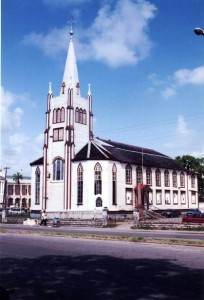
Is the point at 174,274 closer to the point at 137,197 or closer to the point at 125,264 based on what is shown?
the point at 125,264

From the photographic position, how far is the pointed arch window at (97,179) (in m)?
53.3

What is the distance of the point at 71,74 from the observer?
5984 centimetres

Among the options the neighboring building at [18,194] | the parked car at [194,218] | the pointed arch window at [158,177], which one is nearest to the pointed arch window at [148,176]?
the pointed arch window at [158,177]

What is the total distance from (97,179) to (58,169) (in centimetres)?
715

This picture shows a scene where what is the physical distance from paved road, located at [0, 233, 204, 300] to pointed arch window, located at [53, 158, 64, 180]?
4102 cm

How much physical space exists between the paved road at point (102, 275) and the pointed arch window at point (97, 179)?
38.0 metres

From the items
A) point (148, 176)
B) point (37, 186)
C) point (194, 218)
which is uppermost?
point (148, 176)

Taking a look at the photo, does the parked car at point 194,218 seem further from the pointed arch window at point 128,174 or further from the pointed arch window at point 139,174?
the pointed arch window at point 139,174

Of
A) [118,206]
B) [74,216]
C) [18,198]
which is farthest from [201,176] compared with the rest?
[18,198]

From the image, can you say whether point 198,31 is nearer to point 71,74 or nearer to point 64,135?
point 64,135

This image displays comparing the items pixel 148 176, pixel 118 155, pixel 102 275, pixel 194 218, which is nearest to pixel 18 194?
pixel 148 176

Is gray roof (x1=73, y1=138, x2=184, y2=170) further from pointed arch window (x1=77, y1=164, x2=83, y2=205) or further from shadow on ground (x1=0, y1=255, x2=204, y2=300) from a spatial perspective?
shadow on ground (x1=0, y1=255, x2=204, y2=300)

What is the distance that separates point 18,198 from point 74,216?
7212 centimetres

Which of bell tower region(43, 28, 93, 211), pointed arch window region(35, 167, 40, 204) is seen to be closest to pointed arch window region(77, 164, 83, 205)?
bell tower region(43, 28, 93, 211)
